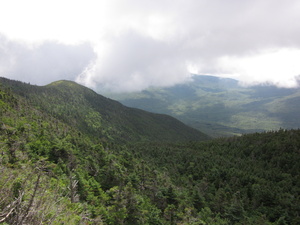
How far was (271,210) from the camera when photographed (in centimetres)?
6303

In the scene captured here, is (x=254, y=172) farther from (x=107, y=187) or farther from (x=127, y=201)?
(x=127, y=201)

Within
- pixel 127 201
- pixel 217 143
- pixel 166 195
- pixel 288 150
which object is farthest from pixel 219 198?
pixel 217 143

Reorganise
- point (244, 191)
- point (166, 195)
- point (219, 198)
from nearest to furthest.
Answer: point (166, 195) → point (219, 198) → point (244, 191)

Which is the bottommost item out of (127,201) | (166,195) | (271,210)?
(271,210)

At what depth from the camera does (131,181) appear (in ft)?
153

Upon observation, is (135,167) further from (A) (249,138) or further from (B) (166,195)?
(A) (249,138)

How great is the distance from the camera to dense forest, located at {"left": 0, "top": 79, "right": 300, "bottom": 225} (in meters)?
8.98

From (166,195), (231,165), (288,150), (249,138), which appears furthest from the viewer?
(249,138)

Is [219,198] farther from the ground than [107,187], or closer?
closer

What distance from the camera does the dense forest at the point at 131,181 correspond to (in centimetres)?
898

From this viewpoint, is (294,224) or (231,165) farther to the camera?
(231,165)

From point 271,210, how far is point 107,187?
5896 cm

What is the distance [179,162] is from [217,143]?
62524mm

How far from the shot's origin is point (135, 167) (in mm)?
65500
